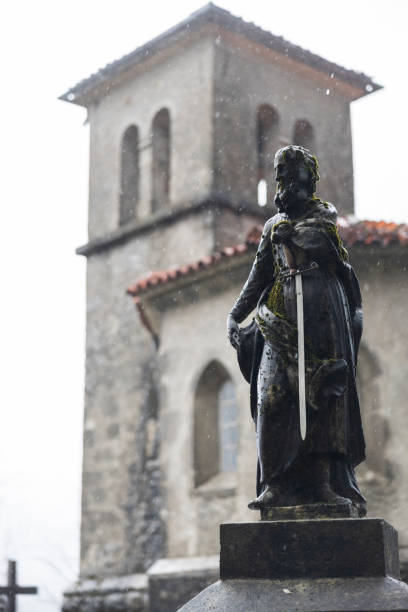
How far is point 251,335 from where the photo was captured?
6.43m

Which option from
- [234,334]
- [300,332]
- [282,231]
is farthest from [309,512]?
[282,231]

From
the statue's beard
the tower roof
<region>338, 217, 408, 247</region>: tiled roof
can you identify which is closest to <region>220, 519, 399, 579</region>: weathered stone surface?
the statue's beard

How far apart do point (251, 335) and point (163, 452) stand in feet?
38.7

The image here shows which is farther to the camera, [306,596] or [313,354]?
[313,354]

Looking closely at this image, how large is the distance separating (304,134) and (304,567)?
19348 mm

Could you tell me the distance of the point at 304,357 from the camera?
6.01 m

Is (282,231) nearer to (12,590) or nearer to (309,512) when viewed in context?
(309,512)

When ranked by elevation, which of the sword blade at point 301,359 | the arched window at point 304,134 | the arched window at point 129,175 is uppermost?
the arched window at point 304,134

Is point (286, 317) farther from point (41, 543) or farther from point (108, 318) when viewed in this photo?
point (41, 543)

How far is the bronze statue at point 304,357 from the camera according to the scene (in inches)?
237

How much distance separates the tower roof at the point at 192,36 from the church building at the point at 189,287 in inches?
1.5

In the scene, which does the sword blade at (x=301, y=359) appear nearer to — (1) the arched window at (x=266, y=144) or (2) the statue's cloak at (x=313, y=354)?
(2) the statue's cloak at (x=313, y=354)

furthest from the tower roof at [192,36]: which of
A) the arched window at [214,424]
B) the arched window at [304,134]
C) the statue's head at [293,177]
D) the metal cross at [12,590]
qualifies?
the statue's head at [293,177]

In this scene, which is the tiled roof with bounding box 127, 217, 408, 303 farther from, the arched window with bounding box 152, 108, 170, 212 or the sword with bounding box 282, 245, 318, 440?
the sword with bounding box 282, 245, 318, 440
